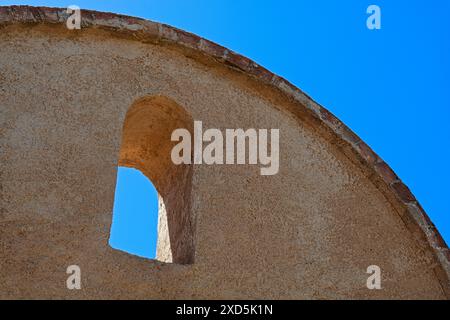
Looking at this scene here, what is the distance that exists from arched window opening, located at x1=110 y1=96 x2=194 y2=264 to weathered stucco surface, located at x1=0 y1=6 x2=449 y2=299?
0.10 meters

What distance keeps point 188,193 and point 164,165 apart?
0.78 metres

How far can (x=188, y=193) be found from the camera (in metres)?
6.09

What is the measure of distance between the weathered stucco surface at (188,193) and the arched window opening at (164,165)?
10 cm

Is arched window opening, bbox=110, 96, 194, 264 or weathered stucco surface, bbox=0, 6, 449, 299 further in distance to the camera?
arched window opening, bbox=110, 96, 194, 264

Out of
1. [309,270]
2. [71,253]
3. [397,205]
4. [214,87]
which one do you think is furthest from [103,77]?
[397,205]

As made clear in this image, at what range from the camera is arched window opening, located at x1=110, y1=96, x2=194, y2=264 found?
6.12 m

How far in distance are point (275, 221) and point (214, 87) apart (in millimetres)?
1315

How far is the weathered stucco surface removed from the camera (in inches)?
203

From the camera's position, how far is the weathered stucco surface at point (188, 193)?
5.17 metres

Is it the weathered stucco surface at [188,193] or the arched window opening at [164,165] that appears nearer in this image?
the weathered stucco surface at [188,193]

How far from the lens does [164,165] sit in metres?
6.80

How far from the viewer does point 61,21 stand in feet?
19.7

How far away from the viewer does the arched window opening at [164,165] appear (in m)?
6.12
